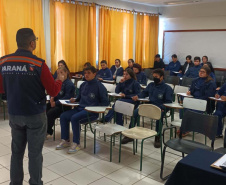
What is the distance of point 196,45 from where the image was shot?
8906mm

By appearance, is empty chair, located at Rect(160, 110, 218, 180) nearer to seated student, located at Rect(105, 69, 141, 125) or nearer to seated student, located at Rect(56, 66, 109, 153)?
seated student, located at Rect(56, 66, 109, 153)

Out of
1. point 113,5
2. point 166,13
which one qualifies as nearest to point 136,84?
point 113,5

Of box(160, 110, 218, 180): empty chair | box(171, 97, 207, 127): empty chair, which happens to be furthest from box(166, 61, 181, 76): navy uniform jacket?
box(160, 110, 218, 180): empty chair

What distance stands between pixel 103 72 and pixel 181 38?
374cm

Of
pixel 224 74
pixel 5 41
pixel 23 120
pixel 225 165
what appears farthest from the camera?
pixel 224 74

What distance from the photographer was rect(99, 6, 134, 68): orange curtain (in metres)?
7.84

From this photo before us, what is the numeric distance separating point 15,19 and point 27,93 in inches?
168

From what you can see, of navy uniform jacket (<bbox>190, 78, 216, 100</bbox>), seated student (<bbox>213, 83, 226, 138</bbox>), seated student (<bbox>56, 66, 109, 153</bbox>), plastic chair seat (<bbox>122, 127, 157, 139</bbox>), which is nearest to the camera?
plastic chair seat (<bbox>122, 127, 157, 139</bbox>)

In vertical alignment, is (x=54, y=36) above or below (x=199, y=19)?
below

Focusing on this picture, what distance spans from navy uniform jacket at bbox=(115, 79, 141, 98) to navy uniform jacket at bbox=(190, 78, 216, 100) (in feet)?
3.34

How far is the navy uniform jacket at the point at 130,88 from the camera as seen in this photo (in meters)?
4.66

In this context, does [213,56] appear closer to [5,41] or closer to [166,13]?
[166,13]

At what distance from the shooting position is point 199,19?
28.9 ft

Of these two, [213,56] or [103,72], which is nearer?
[103,72]
